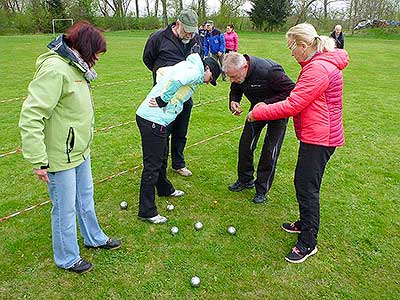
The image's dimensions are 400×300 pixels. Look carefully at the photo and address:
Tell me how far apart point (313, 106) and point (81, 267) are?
2272mm

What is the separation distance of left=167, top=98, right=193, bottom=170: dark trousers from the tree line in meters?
31.6

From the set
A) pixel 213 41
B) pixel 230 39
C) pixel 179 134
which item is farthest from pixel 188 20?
pixel 230 39

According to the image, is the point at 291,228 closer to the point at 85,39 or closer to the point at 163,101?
the point at 163,101

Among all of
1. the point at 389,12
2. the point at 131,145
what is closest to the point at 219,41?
the point at 131,145

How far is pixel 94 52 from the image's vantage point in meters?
2.57

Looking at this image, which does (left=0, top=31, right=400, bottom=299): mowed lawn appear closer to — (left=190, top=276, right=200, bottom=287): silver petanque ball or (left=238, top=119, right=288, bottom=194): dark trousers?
(left=190, top=276, right=200, bottom=287): silver petanque ball

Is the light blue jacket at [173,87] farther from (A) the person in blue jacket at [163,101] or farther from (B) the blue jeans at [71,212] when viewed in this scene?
(B) the blue jeans at [71,212]

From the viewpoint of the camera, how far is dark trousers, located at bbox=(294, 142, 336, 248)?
302cm

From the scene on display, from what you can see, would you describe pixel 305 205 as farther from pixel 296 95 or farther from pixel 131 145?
pixel 131 145

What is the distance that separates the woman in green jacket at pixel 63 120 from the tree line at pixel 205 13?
109 feet

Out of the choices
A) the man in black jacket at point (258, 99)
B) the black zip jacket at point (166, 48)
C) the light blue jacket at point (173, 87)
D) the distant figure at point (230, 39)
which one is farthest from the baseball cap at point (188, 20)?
the distant figure at point (230, 39)

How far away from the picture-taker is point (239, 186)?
4566 millimetres

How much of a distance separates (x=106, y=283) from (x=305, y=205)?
1.76 metres

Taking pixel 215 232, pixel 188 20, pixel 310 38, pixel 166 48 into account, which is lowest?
pixel 215 232
